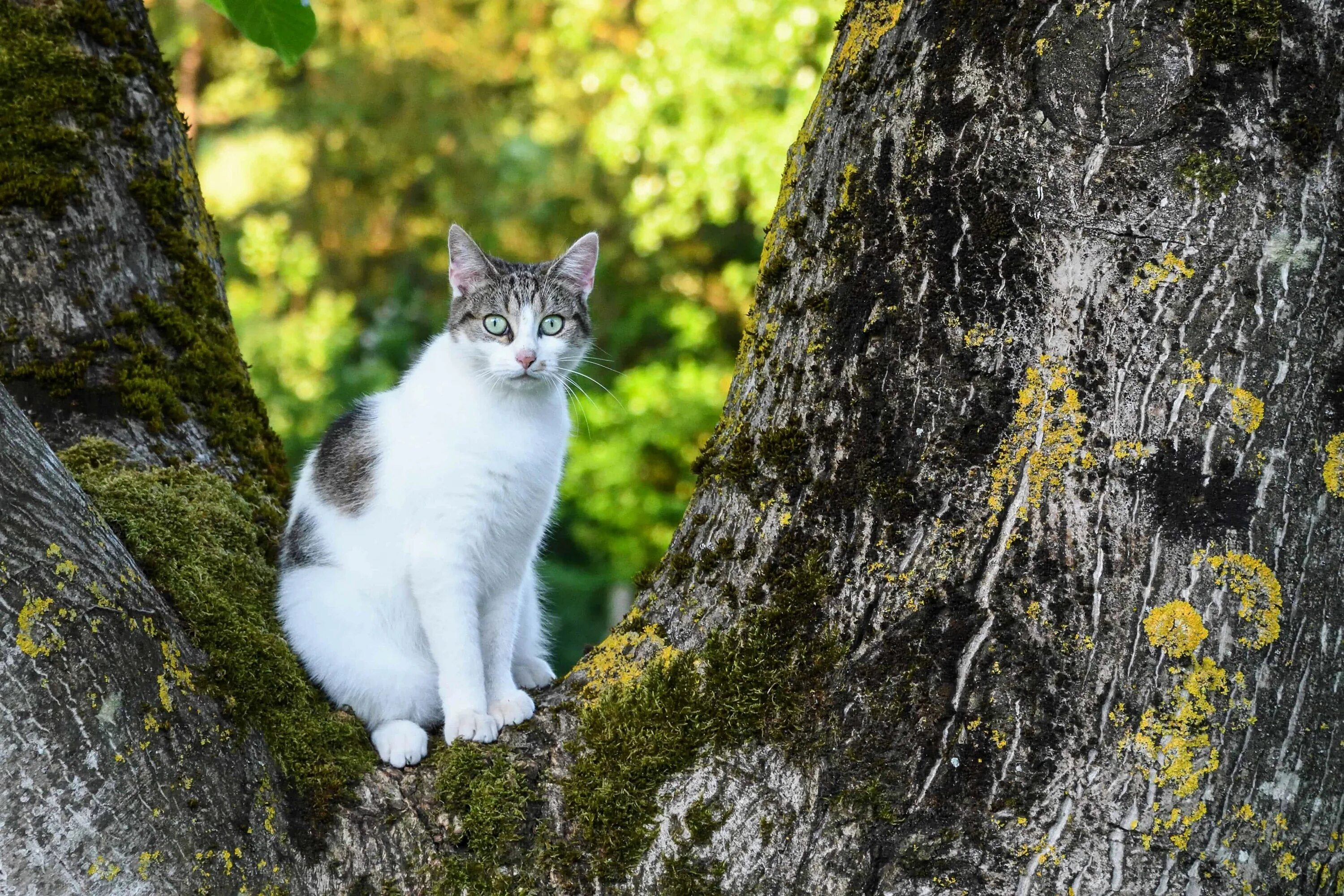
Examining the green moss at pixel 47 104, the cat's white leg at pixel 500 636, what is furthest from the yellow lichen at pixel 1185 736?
the green moss at pixel 47 104

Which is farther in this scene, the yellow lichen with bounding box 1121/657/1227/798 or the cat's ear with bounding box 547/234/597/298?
the cat's ear with bounding box 547/234/597/298

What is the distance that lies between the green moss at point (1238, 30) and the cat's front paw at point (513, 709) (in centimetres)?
211

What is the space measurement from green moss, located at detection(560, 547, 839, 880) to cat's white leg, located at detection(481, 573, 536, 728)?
709 millimetres

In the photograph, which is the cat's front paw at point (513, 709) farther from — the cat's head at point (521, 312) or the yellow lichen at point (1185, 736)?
the yellow lichen at point (1185, 736)

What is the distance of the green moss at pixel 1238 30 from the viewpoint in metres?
2.13

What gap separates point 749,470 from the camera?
8.30 ft

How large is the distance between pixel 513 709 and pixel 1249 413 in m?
1.85

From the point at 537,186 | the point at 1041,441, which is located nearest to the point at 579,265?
the point at 1041,441

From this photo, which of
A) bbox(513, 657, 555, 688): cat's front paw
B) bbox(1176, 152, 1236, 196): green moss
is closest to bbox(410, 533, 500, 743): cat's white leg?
bbox(513, 657, 555, 688): cat's front paw

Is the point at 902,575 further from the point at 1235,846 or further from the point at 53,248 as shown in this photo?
the point at 53,248

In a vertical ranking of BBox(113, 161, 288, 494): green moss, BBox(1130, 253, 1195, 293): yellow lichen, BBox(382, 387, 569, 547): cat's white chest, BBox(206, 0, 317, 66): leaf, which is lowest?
BBox(1130, 253, 1195, 293): yellow lichen

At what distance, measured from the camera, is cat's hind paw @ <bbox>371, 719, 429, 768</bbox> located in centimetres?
275

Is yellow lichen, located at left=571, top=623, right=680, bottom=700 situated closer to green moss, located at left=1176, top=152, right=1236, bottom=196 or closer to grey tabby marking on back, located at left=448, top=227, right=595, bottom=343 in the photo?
grey tabby marking on back, located at left=448, top=227, right=595, bottom=343

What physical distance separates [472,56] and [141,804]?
1354 centimetres
